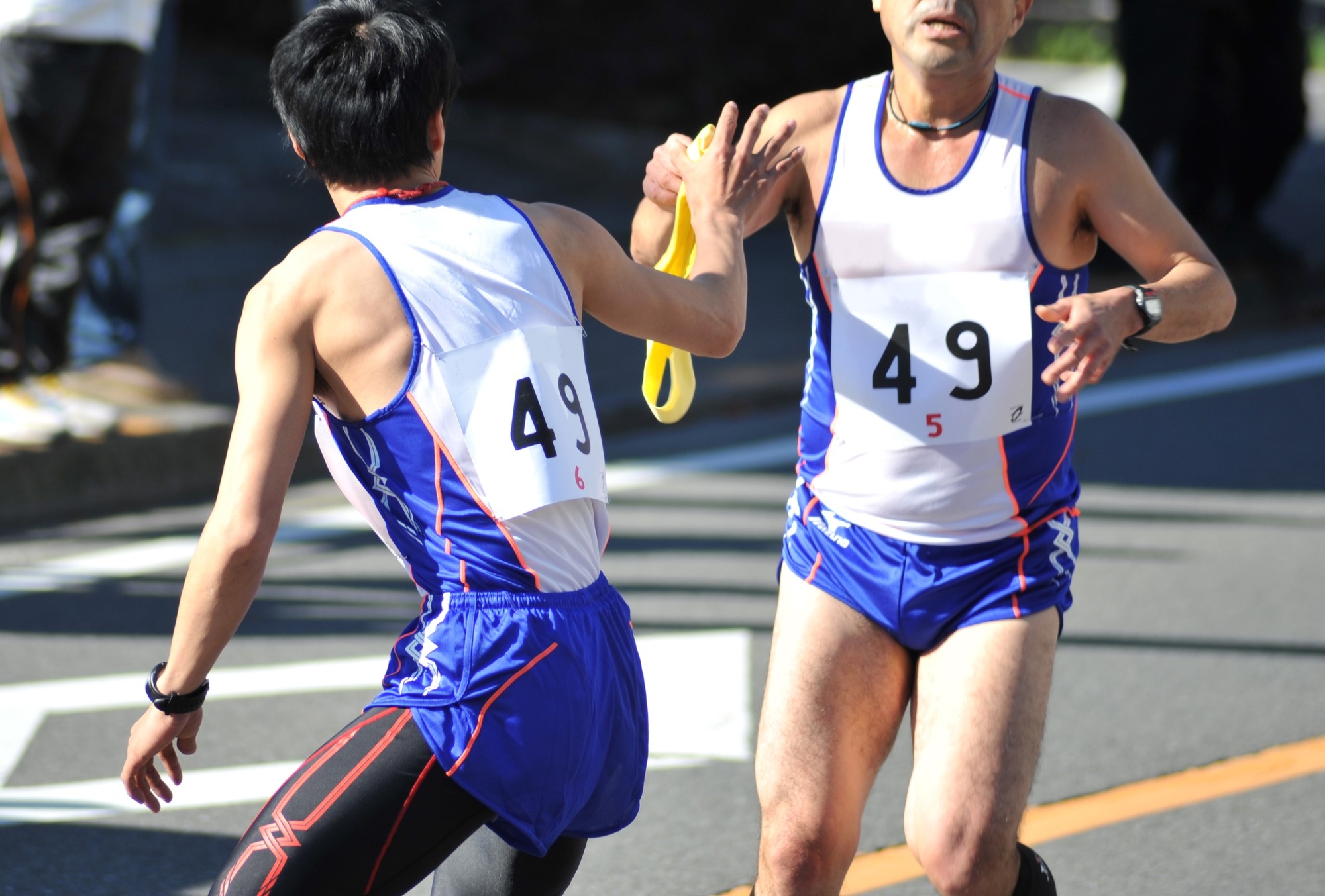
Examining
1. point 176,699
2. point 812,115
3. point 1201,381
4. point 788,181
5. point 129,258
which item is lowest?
point 1201,381

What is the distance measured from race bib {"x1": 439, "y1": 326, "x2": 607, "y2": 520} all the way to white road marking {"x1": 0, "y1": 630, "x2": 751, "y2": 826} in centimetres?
210

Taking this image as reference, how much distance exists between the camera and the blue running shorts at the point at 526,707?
2322mm

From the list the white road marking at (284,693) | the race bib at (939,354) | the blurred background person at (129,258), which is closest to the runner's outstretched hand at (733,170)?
the race bib at (939,354)

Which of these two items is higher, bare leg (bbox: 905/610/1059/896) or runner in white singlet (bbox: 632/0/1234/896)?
runner in white singlet (bbox: 632/0/1234/896)

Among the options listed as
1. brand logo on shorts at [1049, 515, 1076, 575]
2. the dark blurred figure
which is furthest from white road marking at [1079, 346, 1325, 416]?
brand logo on shorts at [1049, 515, 1076, 575]

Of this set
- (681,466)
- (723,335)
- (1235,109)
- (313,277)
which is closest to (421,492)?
(313,277)

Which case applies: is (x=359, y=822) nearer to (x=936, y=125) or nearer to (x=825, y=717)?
(x=825, y=717)

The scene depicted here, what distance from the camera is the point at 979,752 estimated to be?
111 inches

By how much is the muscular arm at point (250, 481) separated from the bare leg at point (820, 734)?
3.56 ft

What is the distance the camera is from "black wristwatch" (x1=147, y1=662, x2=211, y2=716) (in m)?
2.35

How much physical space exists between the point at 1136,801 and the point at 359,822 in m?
2.63

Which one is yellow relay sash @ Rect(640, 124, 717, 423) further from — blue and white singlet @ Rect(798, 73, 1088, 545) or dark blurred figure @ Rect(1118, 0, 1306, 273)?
dark blurred figure @ Rect(1118, 0, 1306, 273)

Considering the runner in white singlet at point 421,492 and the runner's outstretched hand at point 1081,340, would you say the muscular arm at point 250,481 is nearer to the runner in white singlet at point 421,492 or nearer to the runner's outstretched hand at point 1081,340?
the runner in white singlet at point 421,492

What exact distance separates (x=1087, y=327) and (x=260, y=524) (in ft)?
4.46
